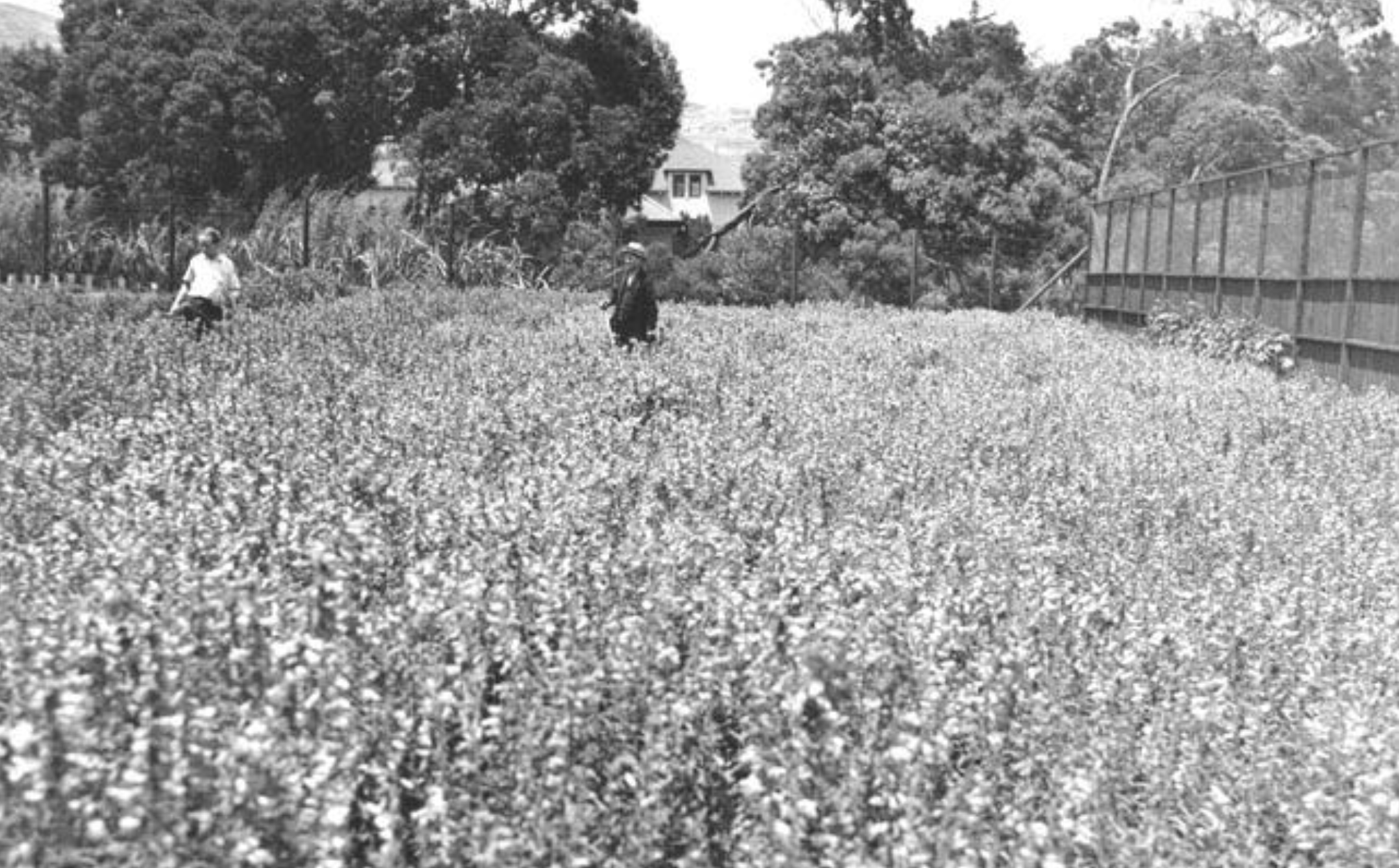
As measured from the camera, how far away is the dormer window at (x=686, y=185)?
91312 mm

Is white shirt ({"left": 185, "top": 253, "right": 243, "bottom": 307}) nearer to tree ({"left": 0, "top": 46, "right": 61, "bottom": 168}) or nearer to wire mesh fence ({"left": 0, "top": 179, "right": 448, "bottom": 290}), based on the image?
wire mesh fence ({"left": 0, "top": 179, "right": 448, "bottom": 290})

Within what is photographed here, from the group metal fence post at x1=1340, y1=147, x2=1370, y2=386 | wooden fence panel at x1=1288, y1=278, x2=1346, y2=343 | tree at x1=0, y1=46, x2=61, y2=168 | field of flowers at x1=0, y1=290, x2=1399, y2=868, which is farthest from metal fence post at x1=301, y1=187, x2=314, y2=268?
tree at x1=0, y1=46, x2=61, y2=168

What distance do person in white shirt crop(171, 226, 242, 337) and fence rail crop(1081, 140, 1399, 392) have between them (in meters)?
10.7

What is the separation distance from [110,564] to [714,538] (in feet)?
5.64

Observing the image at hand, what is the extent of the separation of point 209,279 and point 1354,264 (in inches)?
433

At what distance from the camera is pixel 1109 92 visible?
63.6 meters

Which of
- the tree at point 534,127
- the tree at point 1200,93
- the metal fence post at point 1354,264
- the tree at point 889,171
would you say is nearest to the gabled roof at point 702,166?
the tree at point 1200,93

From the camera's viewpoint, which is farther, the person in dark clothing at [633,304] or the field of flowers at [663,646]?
the person in dark clothing at [633,304]

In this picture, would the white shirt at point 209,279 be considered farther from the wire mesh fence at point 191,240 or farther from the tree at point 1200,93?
the tree at point 1200,93

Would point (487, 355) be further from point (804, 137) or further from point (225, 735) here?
point (804, 137)

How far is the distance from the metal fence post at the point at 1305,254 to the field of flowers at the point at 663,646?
1078 centimetres

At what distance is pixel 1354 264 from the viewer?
17.3 metres

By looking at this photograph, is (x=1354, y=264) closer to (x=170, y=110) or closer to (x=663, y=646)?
(x=663, y=646)

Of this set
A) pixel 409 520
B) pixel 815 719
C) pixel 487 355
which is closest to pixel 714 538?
pixel 409 520
